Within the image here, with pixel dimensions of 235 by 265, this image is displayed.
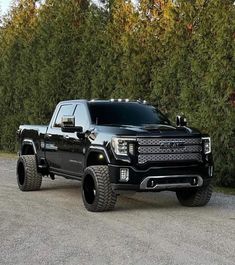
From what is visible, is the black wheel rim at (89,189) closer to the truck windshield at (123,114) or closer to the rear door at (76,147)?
the rear door at (76,147)

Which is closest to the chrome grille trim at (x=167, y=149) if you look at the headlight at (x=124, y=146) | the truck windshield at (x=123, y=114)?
the headlight at (x=124, y=146)

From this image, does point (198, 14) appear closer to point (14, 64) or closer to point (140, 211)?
point (140, 211)

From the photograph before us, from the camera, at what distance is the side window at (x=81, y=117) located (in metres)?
10.2

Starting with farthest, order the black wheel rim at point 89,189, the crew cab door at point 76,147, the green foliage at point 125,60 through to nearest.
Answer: the green foliage at point 125,60, the crew cab door at point 76,147, the black wheel rim at point 89,189

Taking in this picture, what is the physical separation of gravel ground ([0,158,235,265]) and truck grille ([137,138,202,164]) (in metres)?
0.91

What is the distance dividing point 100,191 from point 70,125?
163 cm

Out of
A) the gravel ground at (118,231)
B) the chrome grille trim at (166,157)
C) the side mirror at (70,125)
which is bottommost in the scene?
the gravel ground at (118,231)

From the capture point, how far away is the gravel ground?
21.1 ft

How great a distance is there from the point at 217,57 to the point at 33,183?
4989 mm

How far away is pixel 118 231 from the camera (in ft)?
25.6

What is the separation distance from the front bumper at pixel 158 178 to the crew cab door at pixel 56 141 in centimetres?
212

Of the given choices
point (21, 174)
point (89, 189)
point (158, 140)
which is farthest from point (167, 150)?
point (21, 174)

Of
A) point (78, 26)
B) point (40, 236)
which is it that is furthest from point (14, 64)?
point (40, 236)

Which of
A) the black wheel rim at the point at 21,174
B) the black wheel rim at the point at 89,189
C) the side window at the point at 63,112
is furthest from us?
the black wheel rim at the point at 21,174
